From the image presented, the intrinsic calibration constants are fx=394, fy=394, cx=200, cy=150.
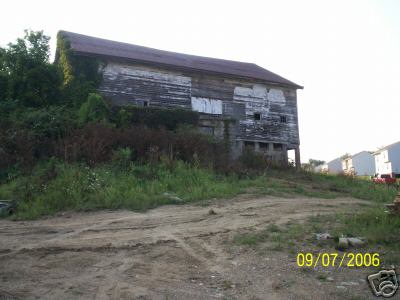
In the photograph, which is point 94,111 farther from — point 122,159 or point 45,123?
point 122,159

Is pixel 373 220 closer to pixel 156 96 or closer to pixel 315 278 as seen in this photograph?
pixel 315 278

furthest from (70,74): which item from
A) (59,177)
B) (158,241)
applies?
(158,241)

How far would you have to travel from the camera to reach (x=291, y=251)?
592 centimetres

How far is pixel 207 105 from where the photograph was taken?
22891mm

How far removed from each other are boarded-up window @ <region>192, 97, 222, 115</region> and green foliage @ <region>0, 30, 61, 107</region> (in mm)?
7423

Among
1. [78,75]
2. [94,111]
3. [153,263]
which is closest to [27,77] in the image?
[78,75]

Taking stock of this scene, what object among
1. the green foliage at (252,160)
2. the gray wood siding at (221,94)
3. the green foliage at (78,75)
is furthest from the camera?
the gray wood siding at (221,94)

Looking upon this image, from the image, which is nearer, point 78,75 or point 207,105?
point 78,75

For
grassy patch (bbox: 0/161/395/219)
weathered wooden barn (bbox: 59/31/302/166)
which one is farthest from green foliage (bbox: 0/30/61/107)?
grassy patch (bbox: 0/161/395/219)

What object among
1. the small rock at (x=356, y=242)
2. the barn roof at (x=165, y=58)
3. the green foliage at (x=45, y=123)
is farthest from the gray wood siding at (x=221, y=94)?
the small rock at (x=356, y=242)

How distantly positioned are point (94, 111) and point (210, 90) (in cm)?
859

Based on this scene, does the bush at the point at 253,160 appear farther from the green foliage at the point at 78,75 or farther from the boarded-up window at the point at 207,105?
the green foliage at the point at 78,75

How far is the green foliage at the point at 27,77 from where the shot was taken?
1845 centimetres

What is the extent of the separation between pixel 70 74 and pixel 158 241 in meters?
15.0
